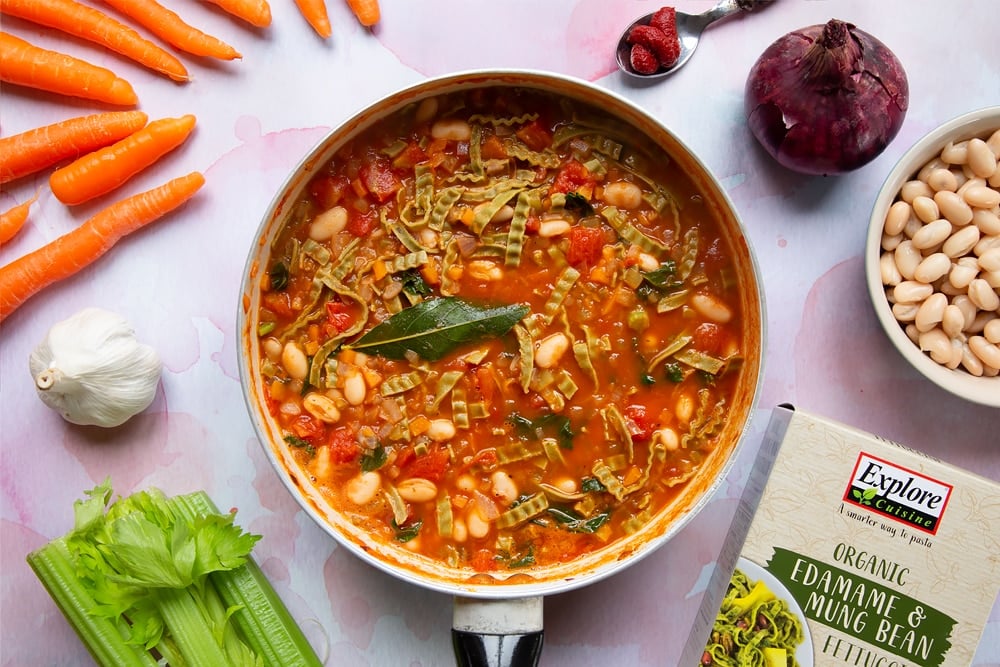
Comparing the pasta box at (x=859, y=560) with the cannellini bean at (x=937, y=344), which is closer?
the pasta box at (x=859, y=560)

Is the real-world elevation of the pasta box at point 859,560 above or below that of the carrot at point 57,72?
below

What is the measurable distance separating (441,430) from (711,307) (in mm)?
835

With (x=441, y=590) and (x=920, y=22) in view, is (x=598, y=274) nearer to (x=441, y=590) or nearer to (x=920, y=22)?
(x=441, y=590)

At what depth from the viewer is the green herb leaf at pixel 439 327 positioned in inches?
93.4

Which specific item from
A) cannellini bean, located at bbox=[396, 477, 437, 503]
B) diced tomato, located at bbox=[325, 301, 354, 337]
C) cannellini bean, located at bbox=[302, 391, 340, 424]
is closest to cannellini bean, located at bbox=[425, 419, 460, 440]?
cannellini bean, located at bbox=[396, 477, 437, 503]

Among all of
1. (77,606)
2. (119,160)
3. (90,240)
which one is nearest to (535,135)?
(119,160)

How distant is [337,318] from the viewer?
2.40 meters

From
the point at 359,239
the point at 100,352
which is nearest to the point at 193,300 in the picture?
the point at 100,352

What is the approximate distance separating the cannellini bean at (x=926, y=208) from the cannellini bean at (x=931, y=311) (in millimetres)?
222

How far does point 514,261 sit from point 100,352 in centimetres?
123

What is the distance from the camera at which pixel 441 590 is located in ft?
7.39

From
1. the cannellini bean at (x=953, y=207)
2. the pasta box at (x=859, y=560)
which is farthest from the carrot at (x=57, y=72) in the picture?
the cannellini bean at (x=953, y=207)

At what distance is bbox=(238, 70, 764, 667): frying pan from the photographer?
2.21 metres

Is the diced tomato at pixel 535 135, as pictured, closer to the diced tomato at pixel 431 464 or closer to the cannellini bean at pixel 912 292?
the diced tomato at pixel 431 464
